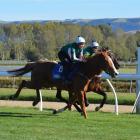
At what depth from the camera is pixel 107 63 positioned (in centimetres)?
1283

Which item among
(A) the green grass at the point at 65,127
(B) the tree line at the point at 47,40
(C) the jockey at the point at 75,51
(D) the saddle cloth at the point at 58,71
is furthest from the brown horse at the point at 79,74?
(B) the tree line at the point at 47,40

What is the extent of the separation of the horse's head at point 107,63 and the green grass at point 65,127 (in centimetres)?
104

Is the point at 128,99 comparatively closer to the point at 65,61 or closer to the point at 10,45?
the point at 65,61

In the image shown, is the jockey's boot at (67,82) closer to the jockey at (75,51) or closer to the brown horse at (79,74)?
the brown horse at (79,74)

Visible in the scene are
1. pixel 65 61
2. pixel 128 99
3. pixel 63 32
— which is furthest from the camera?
pixel 63 32

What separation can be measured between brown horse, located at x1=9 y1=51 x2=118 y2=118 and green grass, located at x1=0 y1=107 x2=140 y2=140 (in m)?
0.58

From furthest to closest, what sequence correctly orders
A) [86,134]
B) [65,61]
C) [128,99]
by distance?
[128,99] < [65,61] < [86,134]

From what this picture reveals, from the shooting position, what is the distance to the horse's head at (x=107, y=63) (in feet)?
41.9

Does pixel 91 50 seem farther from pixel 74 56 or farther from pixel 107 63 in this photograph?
pixel 107 63

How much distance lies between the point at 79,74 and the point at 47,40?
7431 centimetres

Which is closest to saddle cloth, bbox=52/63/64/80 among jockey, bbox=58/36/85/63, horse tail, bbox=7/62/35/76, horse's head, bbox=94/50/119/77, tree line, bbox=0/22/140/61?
jockey, bbox=58/36/85/63

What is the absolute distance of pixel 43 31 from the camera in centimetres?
9300

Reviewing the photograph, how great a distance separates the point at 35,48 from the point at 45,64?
2891 inches

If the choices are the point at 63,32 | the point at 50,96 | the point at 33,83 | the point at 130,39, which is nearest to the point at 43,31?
the point at 63,32
